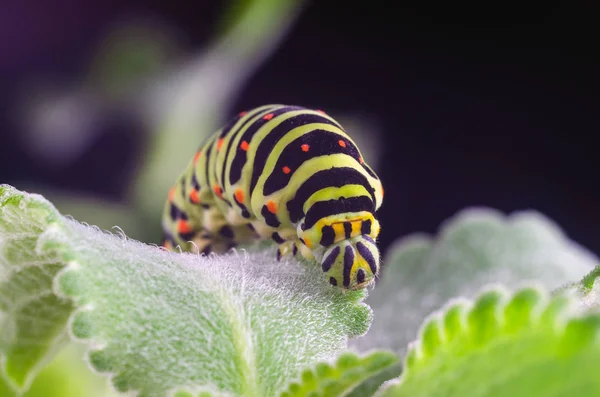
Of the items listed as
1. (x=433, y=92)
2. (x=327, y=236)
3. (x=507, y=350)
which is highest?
(x=433, y=92)

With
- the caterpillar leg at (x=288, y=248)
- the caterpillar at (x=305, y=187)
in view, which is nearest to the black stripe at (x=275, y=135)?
the caterpillar at (x=305, y=187)

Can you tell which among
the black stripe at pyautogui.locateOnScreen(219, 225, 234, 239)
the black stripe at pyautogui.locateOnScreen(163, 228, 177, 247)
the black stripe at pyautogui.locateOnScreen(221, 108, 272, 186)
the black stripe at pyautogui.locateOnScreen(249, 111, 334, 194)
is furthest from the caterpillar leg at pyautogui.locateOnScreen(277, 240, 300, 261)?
the black stripe at pyautogui.locateOnScreen(163, 228, 177, 247)

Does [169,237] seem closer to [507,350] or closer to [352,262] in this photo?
[352,262]

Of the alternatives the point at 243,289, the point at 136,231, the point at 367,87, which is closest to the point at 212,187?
the point at 243,289

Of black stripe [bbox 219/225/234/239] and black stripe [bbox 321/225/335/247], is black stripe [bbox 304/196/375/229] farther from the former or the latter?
black stripe [bbox 219/225/234/239]

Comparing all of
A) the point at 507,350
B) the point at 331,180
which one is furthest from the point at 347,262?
the point at 507,350

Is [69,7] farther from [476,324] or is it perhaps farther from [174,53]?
[476,324]
